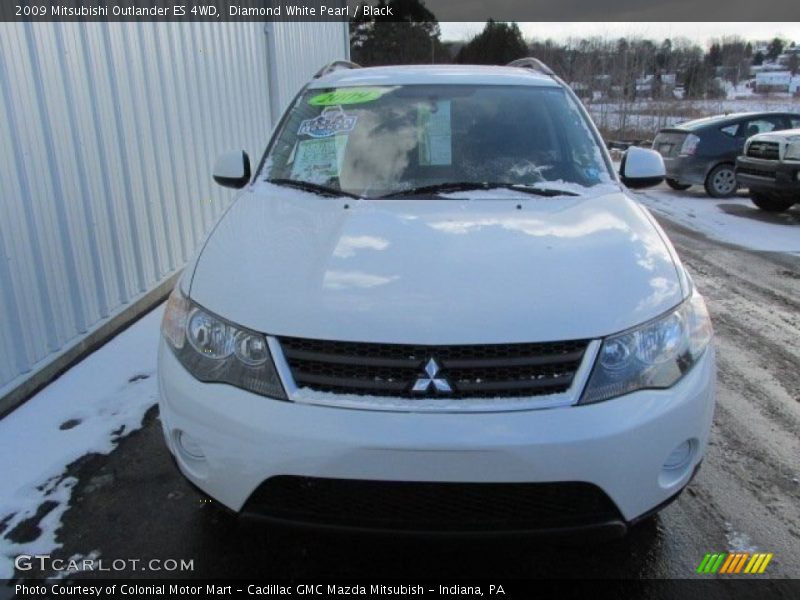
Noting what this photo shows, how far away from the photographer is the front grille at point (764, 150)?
989 centimetres

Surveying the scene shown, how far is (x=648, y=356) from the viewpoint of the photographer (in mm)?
2125

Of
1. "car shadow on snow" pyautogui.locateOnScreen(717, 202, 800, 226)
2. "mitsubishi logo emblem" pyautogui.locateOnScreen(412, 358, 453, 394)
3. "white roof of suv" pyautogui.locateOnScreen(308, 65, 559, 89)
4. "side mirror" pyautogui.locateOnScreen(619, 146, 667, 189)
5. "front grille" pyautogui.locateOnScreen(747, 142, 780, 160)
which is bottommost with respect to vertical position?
"car shadow on snow" pyautogui.locateOnScreen(717, 202, 800, 226)

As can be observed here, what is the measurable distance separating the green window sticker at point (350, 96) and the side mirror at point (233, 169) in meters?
0.53

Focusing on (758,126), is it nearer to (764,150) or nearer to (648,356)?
(764,150)

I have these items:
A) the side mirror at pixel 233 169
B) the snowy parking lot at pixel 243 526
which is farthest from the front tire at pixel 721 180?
the side mirror at pixel 233 169

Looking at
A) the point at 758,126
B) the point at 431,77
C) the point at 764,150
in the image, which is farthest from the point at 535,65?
the point at 758,126

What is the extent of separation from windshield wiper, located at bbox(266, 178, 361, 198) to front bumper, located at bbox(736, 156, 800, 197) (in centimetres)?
875

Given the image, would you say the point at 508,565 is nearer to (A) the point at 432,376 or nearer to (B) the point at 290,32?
(A) the point at 432,376

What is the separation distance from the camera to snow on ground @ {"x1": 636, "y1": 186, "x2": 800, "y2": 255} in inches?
330

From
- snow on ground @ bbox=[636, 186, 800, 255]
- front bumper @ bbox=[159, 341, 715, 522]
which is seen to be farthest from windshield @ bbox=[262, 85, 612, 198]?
snow on ground @ bbox=[636, 186, 800, 255]

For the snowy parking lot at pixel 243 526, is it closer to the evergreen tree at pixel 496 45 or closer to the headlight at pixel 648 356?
the headlight at pixel 648 356

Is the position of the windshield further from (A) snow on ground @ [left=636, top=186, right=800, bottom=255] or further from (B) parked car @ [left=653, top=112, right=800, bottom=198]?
(B) parked car @ [left=653, top=112, right=800, bottom=198]

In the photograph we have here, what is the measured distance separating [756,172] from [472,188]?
29.1 ft

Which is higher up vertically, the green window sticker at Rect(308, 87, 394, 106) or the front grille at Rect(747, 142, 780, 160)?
the green window sticker at Rect(308, 87, 394, 106)
